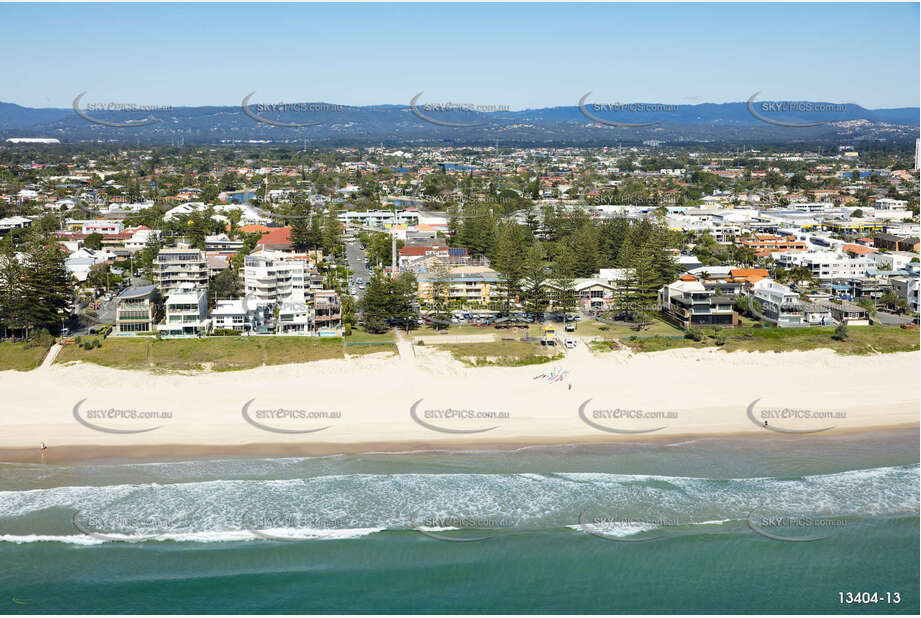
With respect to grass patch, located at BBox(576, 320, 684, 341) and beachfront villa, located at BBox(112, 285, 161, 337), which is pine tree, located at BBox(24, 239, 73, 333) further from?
grass patch, located at BBox(576, 320, 684, 341)

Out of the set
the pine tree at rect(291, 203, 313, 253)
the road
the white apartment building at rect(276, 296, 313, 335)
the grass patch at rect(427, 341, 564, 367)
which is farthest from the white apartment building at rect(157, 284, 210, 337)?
the pine tree at rect(291, 203, 313, 253)

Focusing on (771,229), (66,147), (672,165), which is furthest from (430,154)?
(771,229)

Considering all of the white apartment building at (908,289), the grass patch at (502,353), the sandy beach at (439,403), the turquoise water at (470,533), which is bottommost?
the turquoise water at (470,533)

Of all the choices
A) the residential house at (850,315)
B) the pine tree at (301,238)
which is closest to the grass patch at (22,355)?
the pine tree at (301,238)

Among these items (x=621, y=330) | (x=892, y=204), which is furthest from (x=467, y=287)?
(x=892, y=204)

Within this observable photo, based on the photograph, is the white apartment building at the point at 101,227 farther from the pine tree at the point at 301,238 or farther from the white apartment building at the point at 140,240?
the pine tree at the point at 301,238

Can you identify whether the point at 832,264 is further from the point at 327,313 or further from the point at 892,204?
the point at 892,204
